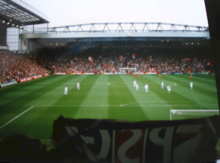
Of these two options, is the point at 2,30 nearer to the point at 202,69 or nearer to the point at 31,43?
the point at 31,43

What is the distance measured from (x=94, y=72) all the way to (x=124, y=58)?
343 inches

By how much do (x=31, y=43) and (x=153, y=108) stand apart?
108ft

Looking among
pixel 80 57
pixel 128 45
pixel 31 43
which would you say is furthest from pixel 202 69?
pixel 31 43

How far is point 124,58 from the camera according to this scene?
1705 inches

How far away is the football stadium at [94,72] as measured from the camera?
10.5 metres

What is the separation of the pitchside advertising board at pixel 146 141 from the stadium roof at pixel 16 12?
19.7 m

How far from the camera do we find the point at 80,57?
42.9m

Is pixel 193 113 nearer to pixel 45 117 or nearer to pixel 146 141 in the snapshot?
pixel 146 141

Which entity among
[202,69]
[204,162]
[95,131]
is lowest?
[204,162]

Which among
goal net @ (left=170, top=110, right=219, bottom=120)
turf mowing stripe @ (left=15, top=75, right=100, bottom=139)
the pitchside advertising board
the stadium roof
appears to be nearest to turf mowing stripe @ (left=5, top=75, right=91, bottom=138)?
turf mowing stripe @ (left=15, top=75, right=100, bottom=139)

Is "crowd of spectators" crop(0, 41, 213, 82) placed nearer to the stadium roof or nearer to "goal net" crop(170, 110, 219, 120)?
the stadium roof

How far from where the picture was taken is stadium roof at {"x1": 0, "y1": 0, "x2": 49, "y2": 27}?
18.6 m

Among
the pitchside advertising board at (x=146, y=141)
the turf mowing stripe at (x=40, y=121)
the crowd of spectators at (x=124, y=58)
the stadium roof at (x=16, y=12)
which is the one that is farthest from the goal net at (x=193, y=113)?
the crowd of spectators at (x=124, y=58)

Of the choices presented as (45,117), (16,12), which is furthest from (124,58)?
(45,117)
